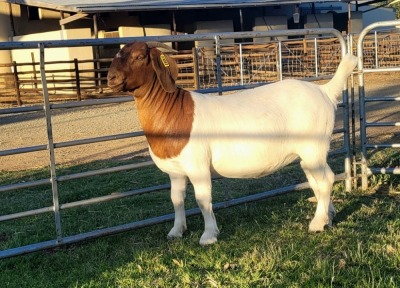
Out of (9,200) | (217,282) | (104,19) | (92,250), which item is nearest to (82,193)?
(9,200)

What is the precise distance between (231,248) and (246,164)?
0.70 m

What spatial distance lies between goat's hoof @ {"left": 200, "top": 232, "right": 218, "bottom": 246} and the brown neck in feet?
2.31

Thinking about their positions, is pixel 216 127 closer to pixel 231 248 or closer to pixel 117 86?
pixel 117 86

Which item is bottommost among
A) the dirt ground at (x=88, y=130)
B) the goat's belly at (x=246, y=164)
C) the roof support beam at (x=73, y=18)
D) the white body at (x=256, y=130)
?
the dirt ground at (x=88, y=130)

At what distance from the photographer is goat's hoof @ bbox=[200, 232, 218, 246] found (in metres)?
4.83

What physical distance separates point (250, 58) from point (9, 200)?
52.8ft

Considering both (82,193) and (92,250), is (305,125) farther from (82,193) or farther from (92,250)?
(82,193)

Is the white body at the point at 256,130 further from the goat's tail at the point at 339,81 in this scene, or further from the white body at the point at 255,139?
the goat's tail at the point at 339,81

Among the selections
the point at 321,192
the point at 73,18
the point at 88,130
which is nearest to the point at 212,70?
the point at 73,18

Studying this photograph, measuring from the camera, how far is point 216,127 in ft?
15.9

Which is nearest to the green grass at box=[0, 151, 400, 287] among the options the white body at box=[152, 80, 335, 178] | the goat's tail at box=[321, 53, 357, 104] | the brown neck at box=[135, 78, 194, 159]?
the white body at box=[152, 80, 335, 178]

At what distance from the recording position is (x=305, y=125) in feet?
16.6

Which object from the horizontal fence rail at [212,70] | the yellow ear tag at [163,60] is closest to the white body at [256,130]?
the yellow ear tag at [163,60]

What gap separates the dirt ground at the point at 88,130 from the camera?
10047 mm
